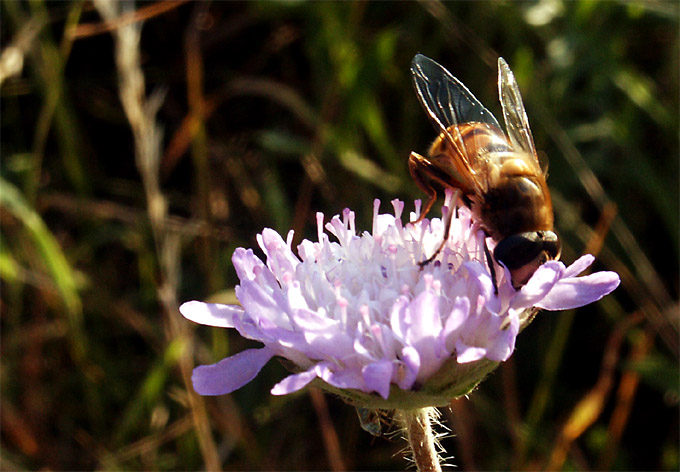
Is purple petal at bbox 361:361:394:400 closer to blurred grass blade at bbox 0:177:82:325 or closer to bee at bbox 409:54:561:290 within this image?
bee at bbox 409:54:561:290

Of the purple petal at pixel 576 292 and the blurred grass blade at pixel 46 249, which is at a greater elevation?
the blurred grass blade at pixel 46 249

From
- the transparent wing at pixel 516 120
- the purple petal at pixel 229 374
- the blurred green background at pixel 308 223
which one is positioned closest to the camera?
the purple petal at pixel 229 374

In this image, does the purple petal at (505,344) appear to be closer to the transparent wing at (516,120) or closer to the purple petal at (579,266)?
→ the purple petal at (579,266)

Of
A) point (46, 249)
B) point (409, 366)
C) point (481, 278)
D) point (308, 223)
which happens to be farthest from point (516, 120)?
point (46, 249)

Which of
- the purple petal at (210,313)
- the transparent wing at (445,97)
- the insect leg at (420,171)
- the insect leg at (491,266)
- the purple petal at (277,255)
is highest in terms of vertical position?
the transparent wing at (445,97)

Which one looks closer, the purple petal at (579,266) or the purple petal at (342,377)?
the purple petal at (342,377)

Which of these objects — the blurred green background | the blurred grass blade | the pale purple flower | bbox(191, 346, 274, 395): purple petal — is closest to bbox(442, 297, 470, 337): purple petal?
the pale purple flower

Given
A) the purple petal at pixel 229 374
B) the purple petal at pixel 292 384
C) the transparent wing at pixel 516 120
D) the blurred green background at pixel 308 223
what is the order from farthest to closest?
1. the blurred green background at pixel 308 223
2. the transparent wing at pixel 516 120
3. the purple petal at pixel 229 374
4. the purple petal at pixel 292 384

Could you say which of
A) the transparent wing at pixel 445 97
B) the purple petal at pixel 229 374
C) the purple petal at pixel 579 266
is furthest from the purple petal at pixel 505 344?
the transparent wing at pixel 445 97
